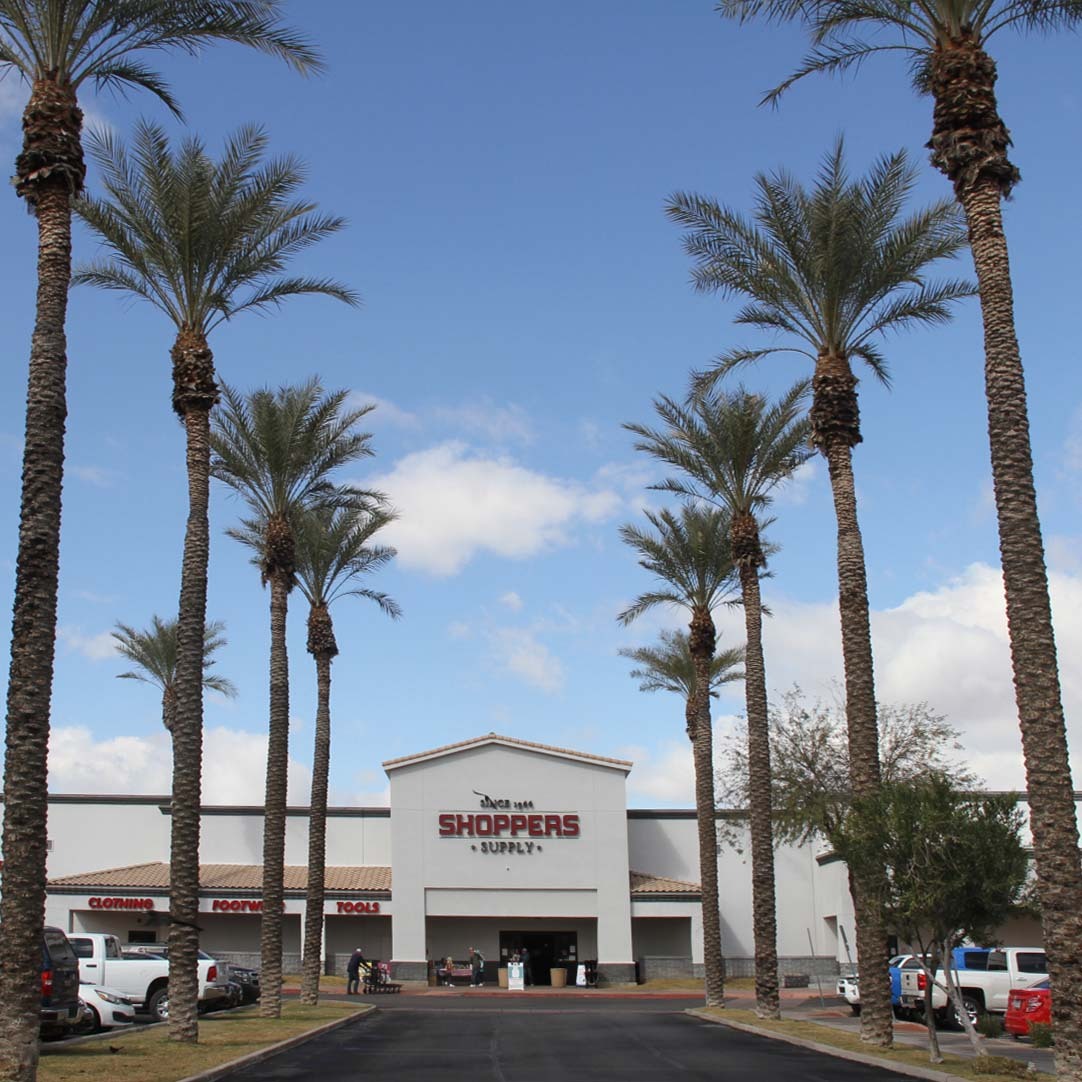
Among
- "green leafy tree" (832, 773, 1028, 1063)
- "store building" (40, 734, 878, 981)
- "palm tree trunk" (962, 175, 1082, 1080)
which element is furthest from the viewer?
"store building" (40, 734, 878, 981)

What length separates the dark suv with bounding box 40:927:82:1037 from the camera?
789 inches

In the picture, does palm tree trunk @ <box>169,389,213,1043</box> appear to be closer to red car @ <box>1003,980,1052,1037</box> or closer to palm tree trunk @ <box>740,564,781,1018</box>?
palm tree trunk @ <box>740,564,781,1018</box>

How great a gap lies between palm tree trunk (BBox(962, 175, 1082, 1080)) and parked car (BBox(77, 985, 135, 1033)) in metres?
17.4

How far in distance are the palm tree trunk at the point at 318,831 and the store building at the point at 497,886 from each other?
55.9 ft

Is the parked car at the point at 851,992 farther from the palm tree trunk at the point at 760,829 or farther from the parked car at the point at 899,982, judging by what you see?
the palm tree trunk at the point at 760,829

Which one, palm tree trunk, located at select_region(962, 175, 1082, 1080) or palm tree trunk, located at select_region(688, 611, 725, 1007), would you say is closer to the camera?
palm tree trunk, located at select_region(962, 175, 1082, 1080)

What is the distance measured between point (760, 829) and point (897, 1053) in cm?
873

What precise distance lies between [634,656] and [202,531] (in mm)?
29241

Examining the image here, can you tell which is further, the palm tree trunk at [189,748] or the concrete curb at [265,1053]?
the palm tree trunk at [189,748]

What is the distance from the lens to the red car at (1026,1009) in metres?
25.5

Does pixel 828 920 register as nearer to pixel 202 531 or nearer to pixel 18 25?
pixel 202 531

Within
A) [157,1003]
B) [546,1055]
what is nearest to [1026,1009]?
[546,1055]

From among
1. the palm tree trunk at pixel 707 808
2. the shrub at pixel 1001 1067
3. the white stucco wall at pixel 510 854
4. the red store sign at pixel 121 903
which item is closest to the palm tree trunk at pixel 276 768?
the palm tree trunk at pixel 707 808

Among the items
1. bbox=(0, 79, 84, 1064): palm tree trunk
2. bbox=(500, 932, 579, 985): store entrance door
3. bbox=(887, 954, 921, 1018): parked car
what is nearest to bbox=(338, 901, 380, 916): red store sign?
bbox=(500, 932, 579, 985): store entrance door
